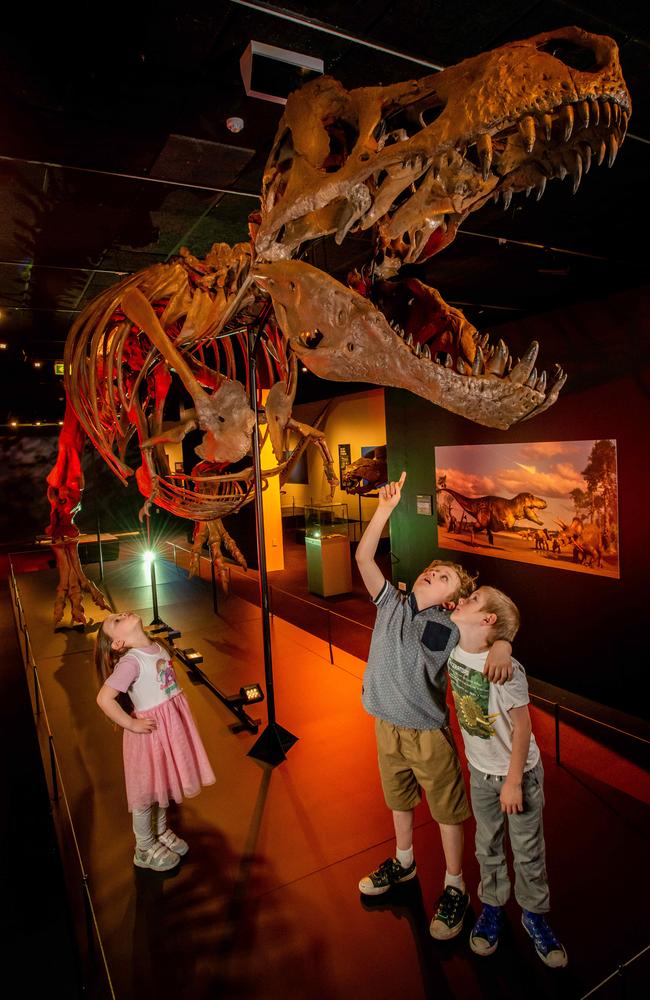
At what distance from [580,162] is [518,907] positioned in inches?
123

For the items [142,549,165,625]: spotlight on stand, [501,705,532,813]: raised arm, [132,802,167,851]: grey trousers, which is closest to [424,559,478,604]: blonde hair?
[501,705,532,813]: raised arm

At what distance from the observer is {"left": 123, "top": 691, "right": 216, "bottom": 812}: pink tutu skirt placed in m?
2.75

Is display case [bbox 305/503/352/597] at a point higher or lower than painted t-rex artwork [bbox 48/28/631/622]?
lower

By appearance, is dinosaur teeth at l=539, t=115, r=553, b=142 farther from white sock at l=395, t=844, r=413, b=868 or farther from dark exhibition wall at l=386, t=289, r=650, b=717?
dark exhibition wall at l=386, t=289, r=650, b=717

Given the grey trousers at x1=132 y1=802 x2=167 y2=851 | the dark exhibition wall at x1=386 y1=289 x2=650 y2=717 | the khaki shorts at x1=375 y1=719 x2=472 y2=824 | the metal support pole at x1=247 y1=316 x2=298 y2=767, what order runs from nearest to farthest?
the khaki shorts at x1=375 y1=719 x2=472 y2=824, the grey trousers at x1=132 y1=802 x2=167 y2=851, the metal support pole at x1=247 y1=316 x2=298 y2=767, the dark exhibition wall at x1=386 y1=289 x2=650 y2=717

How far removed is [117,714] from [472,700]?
1.62 metres

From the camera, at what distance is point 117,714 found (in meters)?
2.64

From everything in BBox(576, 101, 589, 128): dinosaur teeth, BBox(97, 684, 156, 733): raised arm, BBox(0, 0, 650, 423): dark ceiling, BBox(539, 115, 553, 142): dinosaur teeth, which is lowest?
BBox(97, 684, 156, 733): raised arm

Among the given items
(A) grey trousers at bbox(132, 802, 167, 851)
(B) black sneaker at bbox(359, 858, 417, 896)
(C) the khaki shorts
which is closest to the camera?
(C) the khaki shorts

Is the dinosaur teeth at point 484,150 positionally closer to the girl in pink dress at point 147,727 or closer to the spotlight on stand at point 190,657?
the girl in pink dress at point 147,727

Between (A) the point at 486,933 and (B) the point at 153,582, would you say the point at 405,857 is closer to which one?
(A) the point at 486,933

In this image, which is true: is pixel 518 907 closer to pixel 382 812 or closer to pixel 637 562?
pixel 382 812

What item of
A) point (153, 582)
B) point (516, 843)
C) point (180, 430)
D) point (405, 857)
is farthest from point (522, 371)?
point (153, 582)

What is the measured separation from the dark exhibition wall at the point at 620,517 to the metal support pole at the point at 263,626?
3.03 meters
